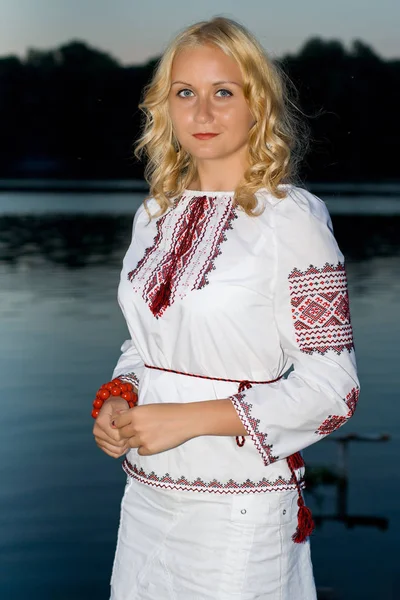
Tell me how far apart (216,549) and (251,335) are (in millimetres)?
313

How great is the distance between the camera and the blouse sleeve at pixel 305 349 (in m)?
1.50

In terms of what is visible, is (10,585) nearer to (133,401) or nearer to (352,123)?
(133,401)

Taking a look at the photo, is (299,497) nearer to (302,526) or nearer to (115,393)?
(302,526)

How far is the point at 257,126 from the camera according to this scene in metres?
1.65

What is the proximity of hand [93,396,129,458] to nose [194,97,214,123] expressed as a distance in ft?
1.47

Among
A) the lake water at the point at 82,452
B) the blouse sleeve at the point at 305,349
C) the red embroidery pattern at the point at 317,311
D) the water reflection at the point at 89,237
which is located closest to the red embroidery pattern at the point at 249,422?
the blouse sleeve at the point at 305,349

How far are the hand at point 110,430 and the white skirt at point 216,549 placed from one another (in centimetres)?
9

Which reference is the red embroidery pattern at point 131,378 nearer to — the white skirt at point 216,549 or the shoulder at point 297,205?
the white skirt at point 216,549

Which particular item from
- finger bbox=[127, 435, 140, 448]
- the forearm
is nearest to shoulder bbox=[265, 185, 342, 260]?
the forearm

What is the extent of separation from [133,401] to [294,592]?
38cm

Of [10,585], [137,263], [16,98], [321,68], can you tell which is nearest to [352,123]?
[321,68]

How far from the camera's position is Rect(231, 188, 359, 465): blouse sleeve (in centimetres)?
150

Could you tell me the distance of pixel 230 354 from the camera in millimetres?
1563

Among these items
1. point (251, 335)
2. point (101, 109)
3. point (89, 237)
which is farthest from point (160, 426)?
point (89, 237)
